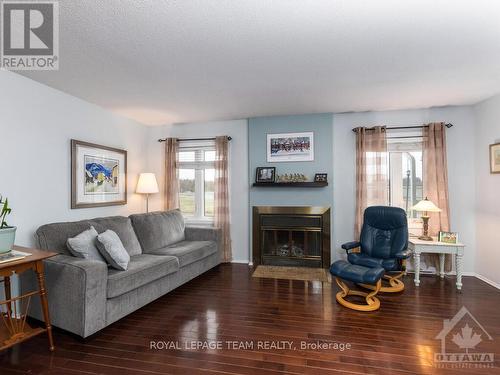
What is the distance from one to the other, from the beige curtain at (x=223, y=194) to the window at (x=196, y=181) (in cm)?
25

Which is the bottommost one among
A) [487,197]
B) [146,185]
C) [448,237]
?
[448,237]

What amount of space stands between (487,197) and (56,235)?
527 centimetres

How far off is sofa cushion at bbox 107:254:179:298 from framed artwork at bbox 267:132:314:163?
2312 mm

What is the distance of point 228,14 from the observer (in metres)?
1.77

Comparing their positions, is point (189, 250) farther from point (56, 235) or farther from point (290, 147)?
point (290, 147)

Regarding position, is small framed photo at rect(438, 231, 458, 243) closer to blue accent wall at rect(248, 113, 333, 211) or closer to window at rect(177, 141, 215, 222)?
blue accent wall at rect(248, 113, 333, 211)

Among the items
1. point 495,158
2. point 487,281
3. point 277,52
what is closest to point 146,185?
point 277,52

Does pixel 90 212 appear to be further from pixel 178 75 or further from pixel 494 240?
pixel 494 240

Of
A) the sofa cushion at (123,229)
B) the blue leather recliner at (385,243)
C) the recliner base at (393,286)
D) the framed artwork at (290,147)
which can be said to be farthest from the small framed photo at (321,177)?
the sofa cushion at (123,229)

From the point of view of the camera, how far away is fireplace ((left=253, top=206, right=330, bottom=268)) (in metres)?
4.21

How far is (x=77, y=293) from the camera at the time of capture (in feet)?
7.12

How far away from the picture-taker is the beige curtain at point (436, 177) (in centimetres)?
376

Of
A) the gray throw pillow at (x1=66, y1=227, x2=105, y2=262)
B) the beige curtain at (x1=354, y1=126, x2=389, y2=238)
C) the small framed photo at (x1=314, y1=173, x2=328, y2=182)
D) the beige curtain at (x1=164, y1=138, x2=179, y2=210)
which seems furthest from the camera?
the beige curtain at (x1=164, y1=138, x2=179, y2=210)

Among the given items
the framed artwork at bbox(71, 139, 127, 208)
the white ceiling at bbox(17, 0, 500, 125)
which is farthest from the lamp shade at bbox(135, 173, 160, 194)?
the white ceiling at bbox(17, 0, 500, 125)
